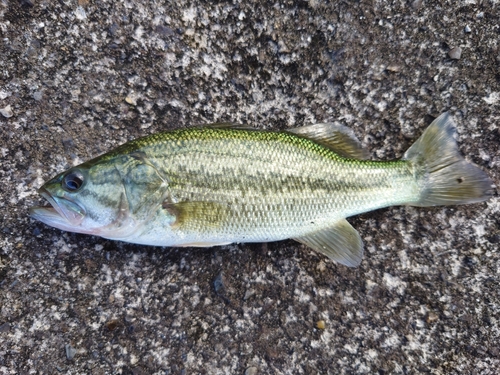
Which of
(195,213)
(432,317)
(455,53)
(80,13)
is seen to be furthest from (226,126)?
(432,317)

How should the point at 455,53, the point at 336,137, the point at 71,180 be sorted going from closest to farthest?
the point at 71,180 → the point at 336,137 → the point at 455,53

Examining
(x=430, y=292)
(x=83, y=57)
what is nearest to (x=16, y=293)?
(x=83, y=57)

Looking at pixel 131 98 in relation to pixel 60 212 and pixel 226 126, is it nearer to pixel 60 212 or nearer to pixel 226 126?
pixel 226 126

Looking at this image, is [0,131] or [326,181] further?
[0,131]

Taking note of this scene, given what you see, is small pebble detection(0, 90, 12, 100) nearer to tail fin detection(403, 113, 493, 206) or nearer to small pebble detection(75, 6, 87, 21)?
small pebble detection(75, 6, 87, 21)

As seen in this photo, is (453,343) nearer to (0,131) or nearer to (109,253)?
(109,253)

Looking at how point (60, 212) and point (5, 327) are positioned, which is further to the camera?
point (5, 327)

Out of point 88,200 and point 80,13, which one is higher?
point 80,13
